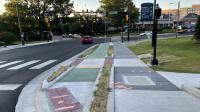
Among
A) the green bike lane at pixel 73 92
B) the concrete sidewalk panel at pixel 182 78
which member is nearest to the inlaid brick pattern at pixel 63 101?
the green bike lane at pixel 73 92

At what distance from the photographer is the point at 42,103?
8.85 meters

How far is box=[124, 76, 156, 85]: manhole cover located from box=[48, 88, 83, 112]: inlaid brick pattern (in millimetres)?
2792

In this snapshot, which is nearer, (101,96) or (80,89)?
(101,96)

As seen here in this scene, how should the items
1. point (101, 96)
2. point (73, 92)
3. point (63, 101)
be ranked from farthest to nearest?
1. point (73, 92)
2. point (101, 96)
3. point (63, 101)

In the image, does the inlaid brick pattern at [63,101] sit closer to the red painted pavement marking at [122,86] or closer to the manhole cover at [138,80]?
the red painted pavement marking at [122,86]

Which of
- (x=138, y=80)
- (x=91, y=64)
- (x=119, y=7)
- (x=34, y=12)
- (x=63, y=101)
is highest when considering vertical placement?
(x=119, y=7)

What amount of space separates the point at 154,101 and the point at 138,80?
3.70 meters

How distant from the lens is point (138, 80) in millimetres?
12539

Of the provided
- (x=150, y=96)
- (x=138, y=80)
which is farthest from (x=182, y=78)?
(x=150, y=96)

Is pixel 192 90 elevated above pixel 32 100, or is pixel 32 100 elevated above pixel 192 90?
pixel 192 90

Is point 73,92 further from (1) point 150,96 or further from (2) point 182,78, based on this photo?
(2) point 182,78

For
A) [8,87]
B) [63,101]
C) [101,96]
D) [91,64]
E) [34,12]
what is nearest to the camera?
[63,101]

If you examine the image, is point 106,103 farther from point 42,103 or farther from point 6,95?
point 6,95

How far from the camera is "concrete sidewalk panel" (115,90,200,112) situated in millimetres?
7992
